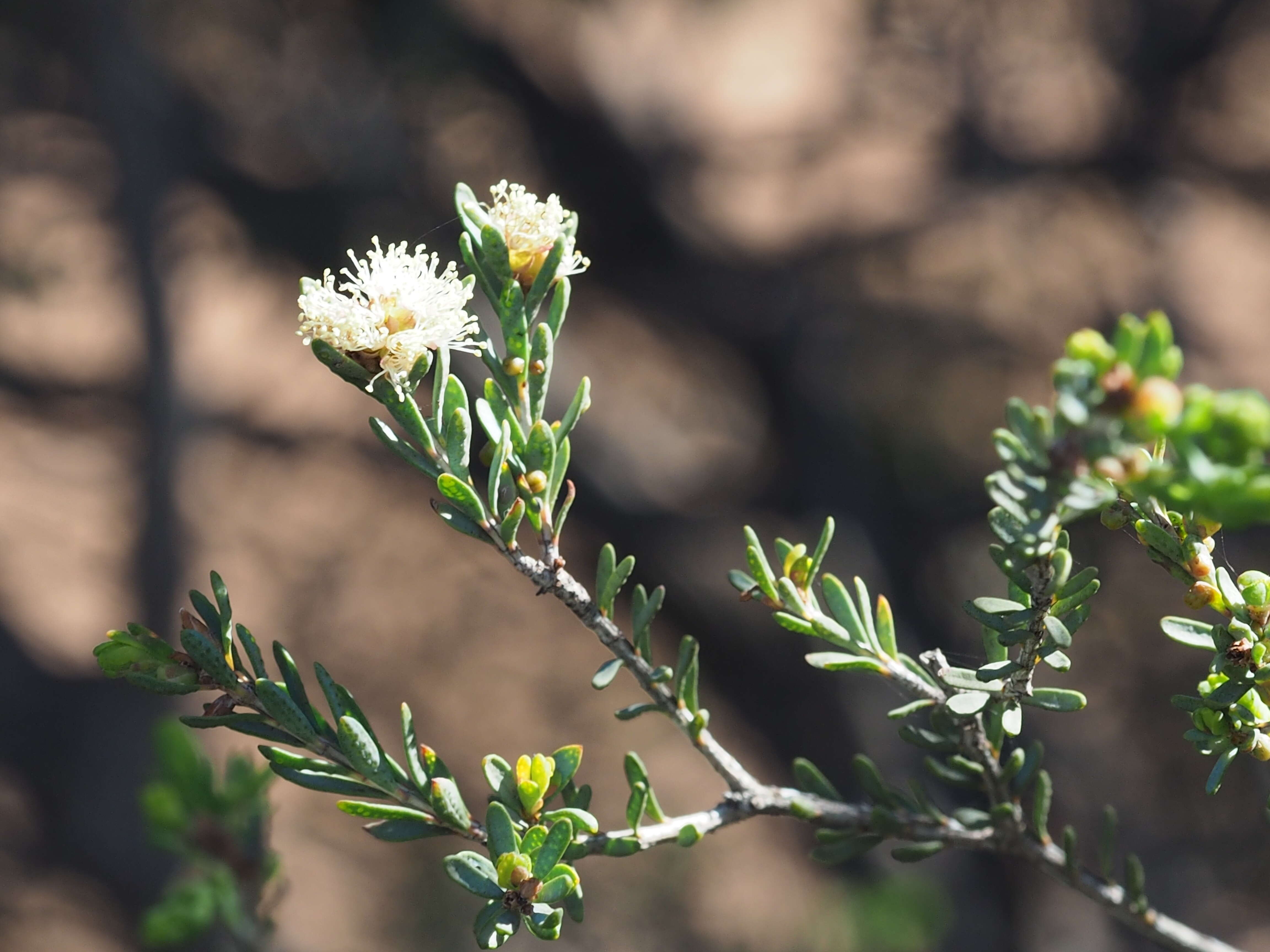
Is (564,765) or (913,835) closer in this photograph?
(564,765)

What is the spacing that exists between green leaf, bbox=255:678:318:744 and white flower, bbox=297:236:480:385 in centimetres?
19

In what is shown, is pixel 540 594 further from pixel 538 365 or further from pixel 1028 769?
pixel 1028 769

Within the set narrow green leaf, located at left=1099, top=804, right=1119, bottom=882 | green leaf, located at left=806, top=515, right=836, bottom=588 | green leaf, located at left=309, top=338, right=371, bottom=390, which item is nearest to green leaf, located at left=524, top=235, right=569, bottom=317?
green leaf, located at left=309, top=338, right=371, bottom=390

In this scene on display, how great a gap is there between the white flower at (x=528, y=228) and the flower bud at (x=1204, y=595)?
0.41 m

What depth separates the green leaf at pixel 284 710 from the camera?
521 millimetres

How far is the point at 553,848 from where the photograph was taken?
0.49m

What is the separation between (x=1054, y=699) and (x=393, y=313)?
43 cm

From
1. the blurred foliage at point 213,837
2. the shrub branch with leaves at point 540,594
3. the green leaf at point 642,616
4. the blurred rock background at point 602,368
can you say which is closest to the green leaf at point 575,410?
the shrub branch with leaves at point 540,594

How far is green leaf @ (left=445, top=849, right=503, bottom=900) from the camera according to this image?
0.48 metres

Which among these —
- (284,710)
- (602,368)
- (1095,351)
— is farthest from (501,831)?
(602,368)

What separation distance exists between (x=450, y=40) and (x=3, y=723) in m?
2.27

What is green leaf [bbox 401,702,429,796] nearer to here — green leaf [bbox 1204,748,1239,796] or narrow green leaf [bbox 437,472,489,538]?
narrow green leaf [bbox 437,472,489,538]

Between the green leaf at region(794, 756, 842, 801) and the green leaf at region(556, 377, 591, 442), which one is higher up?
the green leaf at region(556, 377, 591, 442)

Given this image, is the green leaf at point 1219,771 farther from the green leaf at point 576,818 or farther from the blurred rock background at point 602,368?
the blurred rock background at point 602,368
